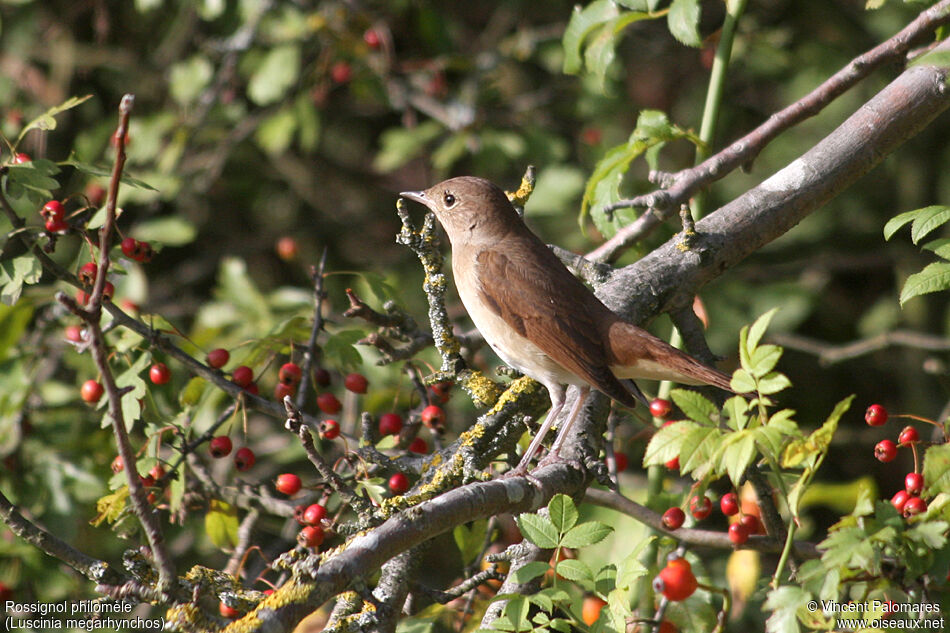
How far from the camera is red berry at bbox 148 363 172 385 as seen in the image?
3582 mm

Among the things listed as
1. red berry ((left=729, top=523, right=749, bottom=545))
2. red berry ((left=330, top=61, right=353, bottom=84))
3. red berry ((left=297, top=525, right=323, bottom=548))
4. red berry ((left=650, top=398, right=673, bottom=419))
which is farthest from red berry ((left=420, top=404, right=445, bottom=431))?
red berry ((left=330, top=61, right=353, bottom=84))

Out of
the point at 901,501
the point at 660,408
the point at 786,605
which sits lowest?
the point at 786,605

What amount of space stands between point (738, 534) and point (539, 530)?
86cm

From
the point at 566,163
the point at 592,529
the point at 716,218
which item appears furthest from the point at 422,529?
the point at 566,163

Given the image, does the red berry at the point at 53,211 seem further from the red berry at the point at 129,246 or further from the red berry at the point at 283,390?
the red berry at the point at 283,390

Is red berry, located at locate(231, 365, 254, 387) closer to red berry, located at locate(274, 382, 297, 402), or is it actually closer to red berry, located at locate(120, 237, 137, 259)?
red berry, located at locate(274, 382, 297, 402)

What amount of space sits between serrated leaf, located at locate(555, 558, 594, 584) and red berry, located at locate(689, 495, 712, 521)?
3.20ft

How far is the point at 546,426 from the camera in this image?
3.20 m

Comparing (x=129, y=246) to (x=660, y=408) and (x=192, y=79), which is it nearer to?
(x=660, y=408)

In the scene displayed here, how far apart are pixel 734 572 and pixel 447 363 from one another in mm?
1828

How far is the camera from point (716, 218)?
135 inches

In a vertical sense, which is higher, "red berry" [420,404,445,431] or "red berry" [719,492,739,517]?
→ "red berry" [420,404,445,431]

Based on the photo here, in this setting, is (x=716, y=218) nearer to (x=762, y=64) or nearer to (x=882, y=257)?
(x=762, y=64)

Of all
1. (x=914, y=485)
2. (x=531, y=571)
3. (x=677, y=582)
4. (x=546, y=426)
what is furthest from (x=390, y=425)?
(x=914, y=485)
